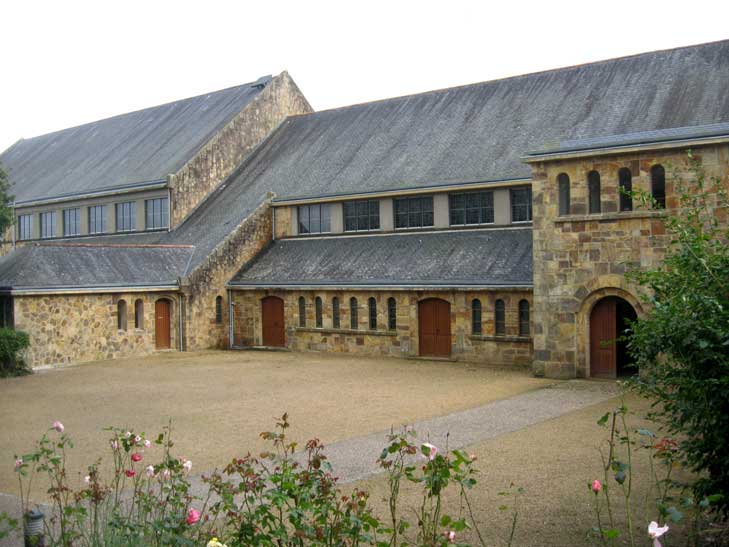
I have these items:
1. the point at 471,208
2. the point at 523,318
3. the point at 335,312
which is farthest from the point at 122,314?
the point at 523,318

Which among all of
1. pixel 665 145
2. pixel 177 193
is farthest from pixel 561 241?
pixel 177 193

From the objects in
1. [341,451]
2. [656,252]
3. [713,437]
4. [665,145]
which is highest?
[665,145]

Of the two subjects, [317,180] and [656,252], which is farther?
[317,180]

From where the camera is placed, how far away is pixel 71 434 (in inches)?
613

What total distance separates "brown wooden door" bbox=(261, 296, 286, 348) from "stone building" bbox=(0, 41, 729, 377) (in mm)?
76

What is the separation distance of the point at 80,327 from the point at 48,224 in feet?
59.0

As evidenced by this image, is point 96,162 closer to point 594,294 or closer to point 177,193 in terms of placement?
point 177,193

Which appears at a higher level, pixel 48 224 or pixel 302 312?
pixel 48 224

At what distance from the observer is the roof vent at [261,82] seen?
Answer: 41.1 m

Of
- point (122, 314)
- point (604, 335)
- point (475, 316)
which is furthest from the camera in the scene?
point (122, 314)

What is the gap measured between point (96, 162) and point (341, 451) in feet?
114

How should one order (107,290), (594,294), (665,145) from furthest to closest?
(107,290)
(594,294)
(665,145)

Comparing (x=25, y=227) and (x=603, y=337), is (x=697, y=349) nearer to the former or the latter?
(x=603, y=337)

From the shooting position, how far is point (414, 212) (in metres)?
30.5
